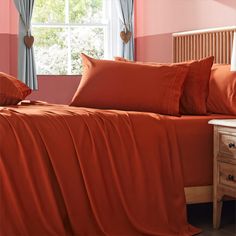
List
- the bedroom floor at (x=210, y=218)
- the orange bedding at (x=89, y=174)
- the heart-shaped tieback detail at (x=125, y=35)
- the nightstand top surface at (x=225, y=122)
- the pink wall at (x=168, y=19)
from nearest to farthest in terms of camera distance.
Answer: the orange bedding at (x=89, y=174) < the nightstand top surface at (x=225, y=122) < the bedroom floor at (x=210, y=218) < the pink wall at (x=168, y=19) < the heart-shaped tieback detail at (x=125, y=35)

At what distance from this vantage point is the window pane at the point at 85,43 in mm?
6332

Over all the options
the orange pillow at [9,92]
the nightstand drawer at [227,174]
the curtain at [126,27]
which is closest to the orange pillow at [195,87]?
the nightstand drawer at [227,174]

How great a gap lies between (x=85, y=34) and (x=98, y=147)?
141 inches

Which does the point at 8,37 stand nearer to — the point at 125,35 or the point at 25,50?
the point at 25,50

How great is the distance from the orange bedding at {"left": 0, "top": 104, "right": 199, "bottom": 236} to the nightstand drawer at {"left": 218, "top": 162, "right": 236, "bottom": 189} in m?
0.24

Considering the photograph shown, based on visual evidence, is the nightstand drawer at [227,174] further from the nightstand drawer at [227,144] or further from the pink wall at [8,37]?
the pink wall at [8,37]

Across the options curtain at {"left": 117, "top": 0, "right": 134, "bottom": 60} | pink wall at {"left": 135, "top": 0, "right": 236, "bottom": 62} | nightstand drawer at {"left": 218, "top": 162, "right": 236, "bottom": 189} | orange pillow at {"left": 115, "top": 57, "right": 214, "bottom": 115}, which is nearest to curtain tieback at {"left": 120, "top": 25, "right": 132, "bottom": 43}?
curtain at {"left": 117, "top": 0, "right": 134, "bottom": 60}

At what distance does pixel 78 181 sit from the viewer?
9.51ft

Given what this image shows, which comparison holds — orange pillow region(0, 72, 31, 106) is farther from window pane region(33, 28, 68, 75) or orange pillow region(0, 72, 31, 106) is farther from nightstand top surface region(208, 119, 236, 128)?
window pane region(33, 28, 68, 75)

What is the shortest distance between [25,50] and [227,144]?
3.46 m

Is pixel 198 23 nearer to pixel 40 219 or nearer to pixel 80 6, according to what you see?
pixel 80 6

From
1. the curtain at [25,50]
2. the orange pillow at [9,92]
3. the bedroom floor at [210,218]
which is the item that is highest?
the curtain at [25,50]

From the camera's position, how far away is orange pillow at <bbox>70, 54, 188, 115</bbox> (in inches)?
140

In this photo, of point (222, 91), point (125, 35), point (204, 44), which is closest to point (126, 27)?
point (125, 35)
